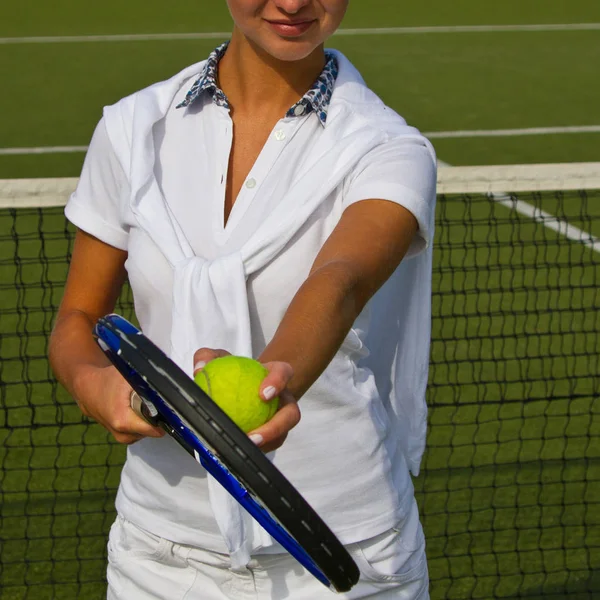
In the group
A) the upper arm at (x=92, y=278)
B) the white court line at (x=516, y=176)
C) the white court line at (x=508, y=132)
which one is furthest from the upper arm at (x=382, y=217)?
the white court line at (x=508, y=132)

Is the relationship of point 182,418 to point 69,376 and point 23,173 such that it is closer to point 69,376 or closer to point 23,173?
point 69,376

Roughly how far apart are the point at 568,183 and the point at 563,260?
308 cm

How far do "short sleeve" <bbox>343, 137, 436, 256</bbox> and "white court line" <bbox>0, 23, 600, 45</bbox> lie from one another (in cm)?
1085

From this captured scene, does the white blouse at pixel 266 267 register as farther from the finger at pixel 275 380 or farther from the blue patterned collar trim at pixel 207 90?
the finger at pixel 275 380

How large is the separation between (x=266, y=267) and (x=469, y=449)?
10.3ft

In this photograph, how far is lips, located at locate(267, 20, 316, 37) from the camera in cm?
194

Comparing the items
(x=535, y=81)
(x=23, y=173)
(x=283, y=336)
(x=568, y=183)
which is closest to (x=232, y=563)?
(x=283, y=336)

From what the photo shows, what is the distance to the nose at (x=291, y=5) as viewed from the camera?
189cm

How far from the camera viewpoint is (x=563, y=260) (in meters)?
6.78

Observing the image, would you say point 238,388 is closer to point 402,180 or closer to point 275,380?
point 275,380

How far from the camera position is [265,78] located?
2.11 meters

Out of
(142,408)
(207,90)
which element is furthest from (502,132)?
(142,408)

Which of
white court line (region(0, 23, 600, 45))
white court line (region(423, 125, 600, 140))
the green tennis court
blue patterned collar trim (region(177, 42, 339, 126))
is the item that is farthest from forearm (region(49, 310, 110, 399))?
white court line (region(0, 23, 600, 45))

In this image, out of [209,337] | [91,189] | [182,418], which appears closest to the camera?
[182,418]
